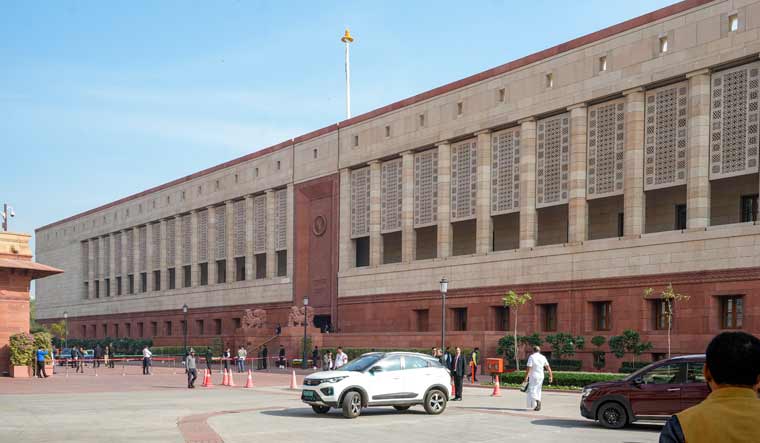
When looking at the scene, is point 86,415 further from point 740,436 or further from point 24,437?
point 740,436

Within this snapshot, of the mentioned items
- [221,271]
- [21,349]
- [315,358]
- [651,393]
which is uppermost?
[221,271]

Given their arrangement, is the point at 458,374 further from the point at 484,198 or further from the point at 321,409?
the point at 484,198

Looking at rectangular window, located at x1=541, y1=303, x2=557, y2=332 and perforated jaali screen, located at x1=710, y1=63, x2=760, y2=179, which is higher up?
perforated jaali screen, located at x1=710, y1=63, x2=760, y2=179

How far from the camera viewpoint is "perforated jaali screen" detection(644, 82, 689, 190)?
37938 millimetres

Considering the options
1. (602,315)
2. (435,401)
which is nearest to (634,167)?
(602,315)

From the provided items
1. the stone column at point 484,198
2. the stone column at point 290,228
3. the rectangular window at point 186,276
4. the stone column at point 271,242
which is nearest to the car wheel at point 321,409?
the stone column at point 484,198

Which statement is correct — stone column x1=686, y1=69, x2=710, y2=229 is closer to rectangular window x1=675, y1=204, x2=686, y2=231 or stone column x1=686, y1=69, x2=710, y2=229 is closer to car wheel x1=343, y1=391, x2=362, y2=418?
rectangular window x1=675, y1=204, x2=686, y2=231

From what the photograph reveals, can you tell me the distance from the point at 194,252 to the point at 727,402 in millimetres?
75595

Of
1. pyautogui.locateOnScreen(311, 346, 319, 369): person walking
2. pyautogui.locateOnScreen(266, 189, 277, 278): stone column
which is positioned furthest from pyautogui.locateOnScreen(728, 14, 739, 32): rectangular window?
pyautogui.locateOnScreen(266, 189, 277, 278): stone column

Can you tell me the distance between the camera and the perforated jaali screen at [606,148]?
4066cm

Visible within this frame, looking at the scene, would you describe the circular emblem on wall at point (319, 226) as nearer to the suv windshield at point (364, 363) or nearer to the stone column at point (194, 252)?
the stone column at point (194, 252)

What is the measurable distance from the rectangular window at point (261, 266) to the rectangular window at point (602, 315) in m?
34.8

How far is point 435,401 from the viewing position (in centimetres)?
2159

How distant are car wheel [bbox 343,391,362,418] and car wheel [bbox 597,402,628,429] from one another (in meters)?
5.48
